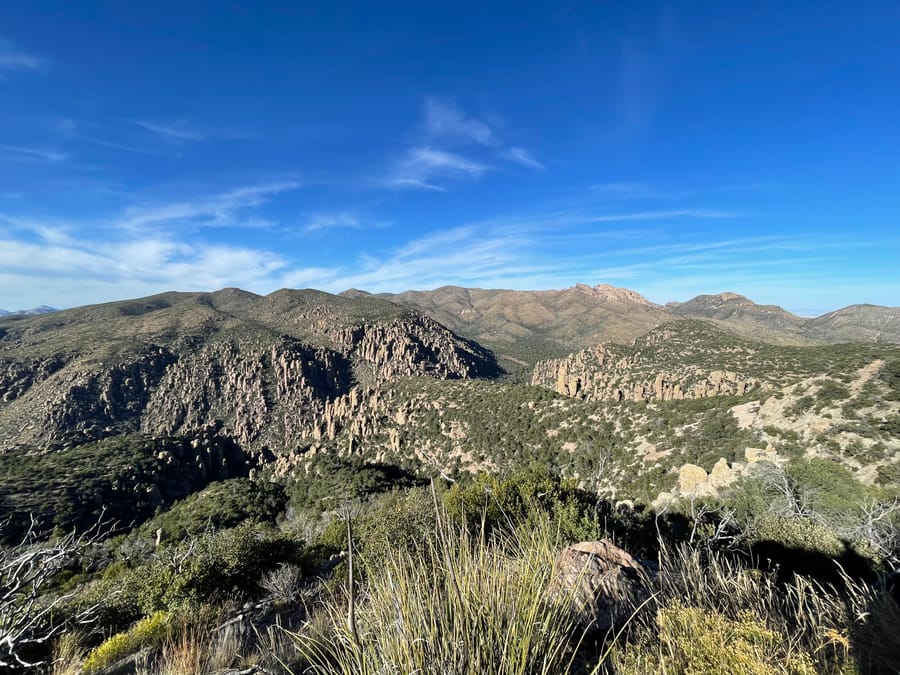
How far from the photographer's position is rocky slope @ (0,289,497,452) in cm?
7806

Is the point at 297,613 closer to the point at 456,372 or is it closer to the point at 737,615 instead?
the point at 737,615

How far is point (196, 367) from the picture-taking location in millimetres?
95438

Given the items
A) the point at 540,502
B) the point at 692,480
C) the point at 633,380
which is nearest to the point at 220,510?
the point at 540,502

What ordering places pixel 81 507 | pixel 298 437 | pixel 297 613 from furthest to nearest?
pixel 298 437
pixel 81 507
pixel 297 613

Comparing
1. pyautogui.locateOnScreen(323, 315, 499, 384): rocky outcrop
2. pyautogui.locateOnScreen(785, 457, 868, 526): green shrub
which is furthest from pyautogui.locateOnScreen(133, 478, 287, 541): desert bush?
pyautogui.locateOnScreen(323, 315, 499, 384): rocky outcrop

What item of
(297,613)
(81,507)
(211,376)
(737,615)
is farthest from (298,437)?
(737,615)

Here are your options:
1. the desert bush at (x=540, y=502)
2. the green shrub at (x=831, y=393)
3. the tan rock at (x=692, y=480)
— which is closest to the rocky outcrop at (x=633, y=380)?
the green shrub at (x=831, y=393)

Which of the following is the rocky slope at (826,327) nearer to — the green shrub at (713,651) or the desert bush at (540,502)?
the desert bush at (540,502)

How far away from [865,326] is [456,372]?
144793 millimetres

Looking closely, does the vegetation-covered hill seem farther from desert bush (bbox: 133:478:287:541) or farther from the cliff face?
the cliff face

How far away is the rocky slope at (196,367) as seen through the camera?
78062 millimetres

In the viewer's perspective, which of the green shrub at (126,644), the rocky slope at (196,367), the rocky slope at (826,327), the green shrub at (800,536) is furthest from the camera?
the rocky slope at (826,327)

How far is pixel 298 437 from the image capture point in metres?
82.8

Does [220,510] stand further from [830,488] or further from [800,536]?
[830,488]
